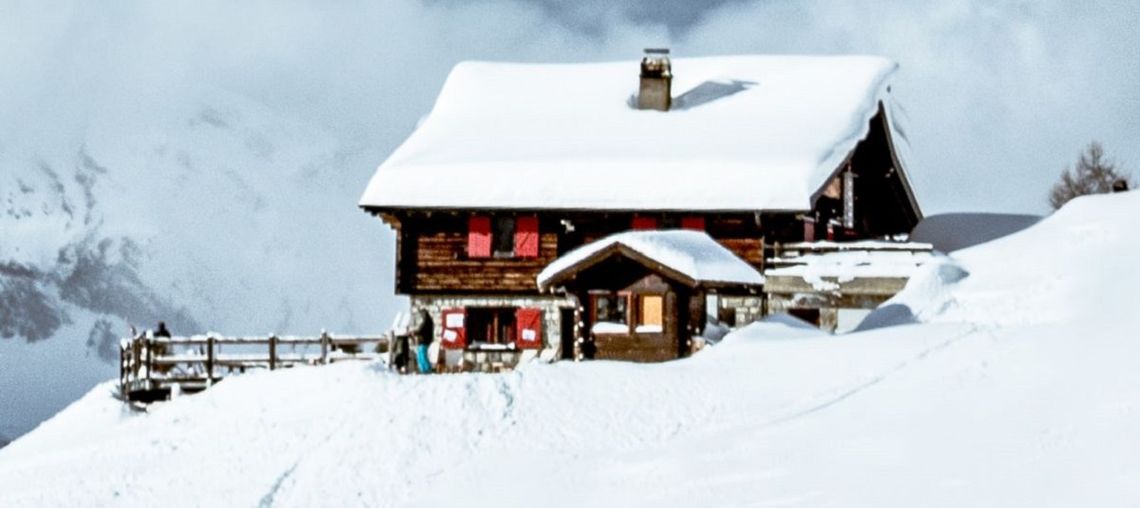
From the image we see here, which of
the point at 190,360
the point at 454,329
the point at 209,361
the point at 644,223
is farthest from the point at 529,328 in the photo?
the point at 190,360

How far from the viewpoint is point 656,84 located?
126ft

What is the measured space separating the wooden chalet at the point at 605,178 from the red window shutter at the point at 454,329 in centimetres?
4

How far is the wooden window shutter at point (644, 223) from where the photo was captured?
34.8 metres

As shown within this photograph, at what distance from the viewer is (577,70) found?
41938mm

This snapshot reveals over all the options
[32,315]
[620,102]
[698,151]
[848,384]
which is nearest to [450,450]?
[848,384]

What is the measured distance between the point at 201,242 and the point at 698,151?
294 feet

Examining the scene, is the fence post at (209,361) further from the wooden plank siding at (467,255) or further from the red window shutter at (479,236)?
the red window shutter at (479,236)

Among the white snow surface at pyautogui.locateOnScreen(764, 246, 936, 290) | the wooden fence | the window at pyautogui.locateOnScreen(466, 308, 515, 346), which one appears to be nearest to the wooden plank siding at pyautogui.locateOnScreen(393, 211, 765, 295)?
the window at pyautogui.locateOnScreen(466, 308, 515, 346)

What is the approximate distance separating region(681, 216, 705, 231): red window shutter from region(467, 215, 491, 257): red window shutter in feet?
14.9

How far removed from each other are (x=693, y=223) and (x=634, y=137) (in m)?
3.17

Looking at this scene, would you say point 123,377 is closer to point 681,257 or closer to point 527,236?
point 527,236

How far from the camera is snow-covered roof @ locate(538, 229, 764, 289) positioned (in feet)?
85.5

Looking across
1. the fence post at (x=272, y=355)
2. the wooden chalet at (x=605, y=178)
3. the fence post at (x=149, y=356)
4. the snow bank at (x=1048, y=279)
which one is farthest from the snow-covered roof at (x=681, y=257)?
the fence post at (x=149, y=356)

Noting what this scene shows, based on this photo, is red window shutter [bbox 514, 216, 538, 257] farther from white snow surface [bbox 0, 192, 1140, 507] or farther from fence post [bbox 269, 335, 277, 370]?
white snow surface [bbox 0, 192, 1140, 507]
